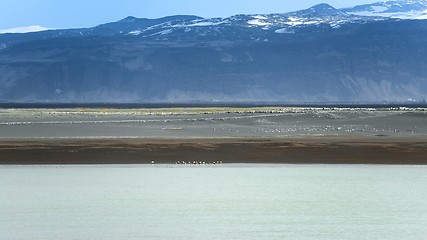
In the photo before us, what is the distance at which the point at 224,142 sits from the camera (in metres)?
50.9

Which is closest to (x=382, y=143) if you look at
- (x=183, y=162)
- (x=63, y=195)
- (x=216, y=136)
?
(x=216, y=136)

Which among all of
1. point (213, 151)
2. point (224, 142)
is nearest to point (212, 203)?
point (213, 151)

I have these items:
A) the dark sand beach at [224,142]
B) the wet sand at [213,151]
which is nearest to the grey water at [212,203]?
the wet sand at [213,151]

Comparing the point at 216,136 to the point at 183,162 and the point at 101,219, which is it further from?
the point at 101,219

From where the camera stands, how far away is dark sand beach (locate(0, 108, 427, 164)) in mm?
43688

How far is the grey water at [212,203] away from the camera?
2123cm

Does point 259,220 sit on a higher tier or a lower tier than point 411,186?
higher

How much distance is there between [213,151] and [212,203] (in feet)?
63.9

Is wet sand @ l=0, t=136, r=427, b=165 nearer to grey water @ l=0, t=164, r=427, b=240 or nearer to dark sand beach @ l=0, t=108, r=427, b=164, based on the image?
dark sand beach @ l=0, t=108, r=427, b=164

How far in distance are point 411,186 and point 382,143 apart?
820 inches

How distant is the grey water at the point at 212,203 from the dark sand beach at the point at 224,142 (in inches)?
193

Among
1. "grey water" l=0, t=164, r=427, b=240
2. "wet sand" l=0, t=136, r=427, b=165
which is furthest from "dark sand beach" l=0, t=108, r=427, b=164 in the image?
"grey water" l=0, t=164, r=427, b=240

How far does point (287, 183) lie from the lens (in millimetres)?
32312

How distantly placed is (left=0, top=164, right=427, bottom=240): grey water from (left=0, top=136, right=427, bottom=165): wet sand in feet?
13.5
